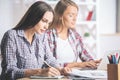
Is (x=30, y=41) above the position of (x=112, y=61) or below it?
above

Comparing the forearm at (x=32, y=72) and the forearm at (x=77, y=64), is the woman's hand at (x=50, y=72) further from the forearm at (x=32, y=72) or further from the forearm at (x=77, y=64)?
the forearm at (x=77, y=64)

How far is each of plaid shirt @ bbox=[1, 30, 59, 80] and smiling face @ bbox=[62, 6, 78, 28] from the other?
398 millimetres

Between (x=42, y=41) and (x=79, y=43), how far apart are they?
15.9 inches

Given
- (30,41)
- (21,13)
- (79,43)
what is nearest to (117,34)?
(79,43)

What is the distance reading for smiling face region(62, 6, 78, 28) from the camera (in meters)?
2.07

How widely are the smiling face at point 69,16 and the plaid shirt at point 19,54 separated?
398mm

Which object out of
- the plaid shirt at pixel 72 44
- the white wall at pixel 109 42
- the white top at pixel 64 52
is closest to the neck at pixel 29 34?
the plaid shirt at pixel 72 44

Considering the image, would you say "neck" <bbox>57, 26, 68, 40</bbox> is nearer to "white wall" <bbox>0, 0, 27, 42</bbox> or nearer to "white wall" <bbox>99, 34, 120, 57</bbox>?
"white wall" <bbox>0, 0, 27, 42</bbox>

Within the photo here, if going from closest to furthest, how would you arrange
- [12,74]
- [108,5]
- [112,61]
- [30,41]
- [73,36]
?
1. [112,61]
2. [12,74]
3. [30,41]
4. [73,36]
5. [108,5]

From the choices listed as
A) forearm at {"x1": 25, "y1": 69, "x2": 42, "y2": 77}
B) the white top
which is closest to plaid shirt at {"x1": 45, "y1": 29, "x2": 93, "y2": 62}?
the white top

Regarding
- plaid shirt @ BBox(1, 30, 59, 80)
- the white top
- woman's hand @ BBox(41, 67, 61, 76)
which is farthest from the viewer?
the white top

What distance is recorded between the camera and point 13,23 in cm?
212

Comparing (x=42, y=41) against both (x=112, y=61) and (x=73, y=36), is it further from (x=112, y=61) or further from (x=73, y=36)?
(x=112, y=61)

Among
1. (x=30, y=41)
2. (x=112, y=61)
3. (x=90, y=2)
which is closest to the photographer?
(x=112, y=61)
